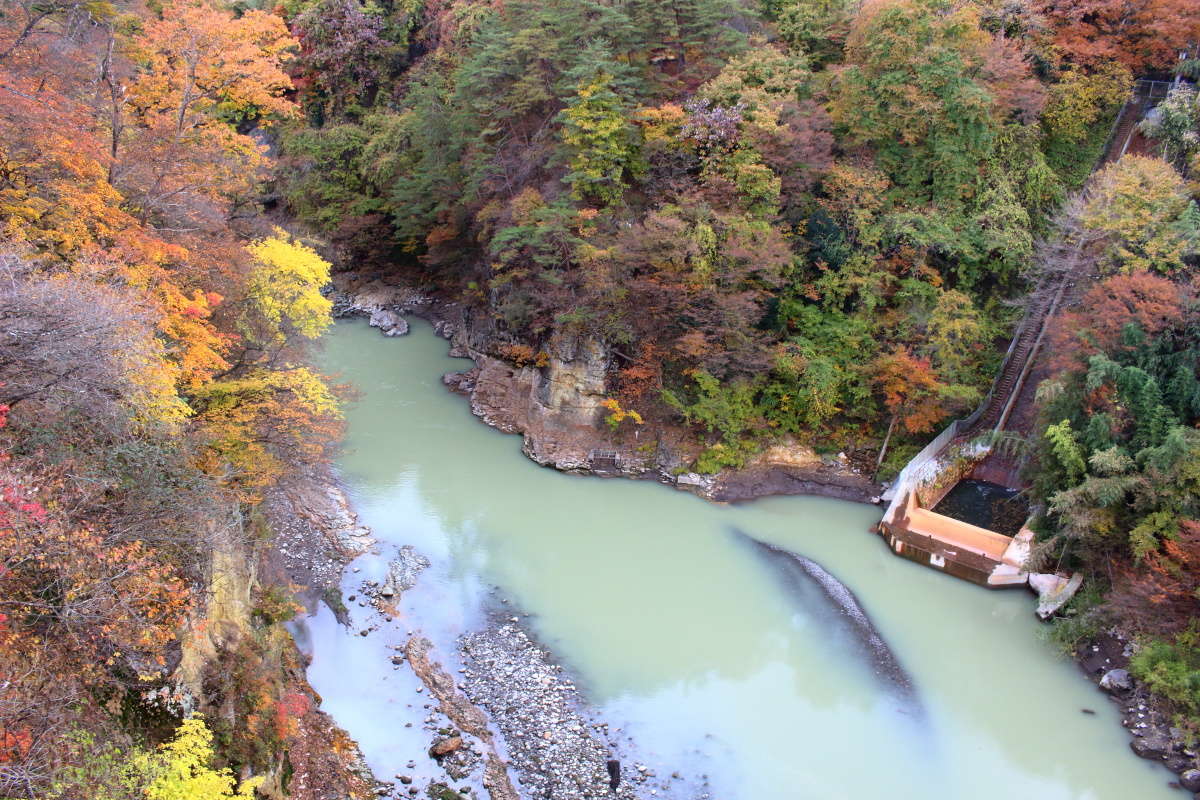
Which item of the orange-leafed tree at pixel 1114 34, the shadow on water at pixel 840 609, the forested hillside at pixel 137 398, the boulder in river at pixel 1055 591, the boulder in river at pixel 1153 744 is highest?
the orange-leafed tree at pixel 1114 34

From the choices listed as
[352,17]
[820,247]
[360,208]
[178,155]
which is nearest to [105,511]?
[178,155]

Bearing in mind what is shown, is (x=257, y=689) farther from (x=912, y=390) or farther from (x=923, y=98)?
(x=923, y=98)

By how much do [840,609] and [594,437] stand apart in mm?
9357

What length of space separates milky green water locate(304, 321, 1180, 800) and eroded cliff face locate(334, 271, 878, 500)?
629 mm

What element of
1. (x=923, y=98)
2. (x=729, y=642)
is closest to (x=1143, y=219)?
(x=923, y=98)

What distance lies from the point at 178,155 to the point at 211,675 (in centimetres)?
1082

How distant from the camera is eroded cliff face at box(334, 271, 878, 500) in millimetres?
22844

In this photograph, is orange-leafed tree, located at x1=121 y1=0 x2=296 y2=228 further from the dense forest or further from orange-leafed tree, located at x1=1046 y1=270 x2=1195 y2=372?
orange-leafed tree, located at x1=1046 y1=270 x2=1195 y2=372

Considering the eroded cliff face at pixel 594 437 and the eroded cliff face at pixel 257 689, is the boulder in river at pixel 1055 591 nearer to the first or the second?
the eroded cliff face at pixel 594 437

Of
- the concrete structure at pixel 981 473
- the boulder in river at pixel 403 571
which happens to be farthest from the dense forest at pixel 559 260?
the boulder in river at pixel 403 571

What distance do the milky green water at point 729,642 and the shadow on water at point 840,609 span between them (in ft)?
0.42

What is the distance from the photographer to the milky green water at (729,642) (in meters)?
14.7

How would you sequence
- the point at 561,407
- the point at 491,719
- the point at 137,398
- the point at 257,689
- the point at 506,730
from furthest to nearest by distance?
the point at 561,407, the point at 491,719, the point at 506,730, the point at 257,689, the point at 137,398

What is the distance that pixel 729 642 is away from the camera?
17.5 metres
